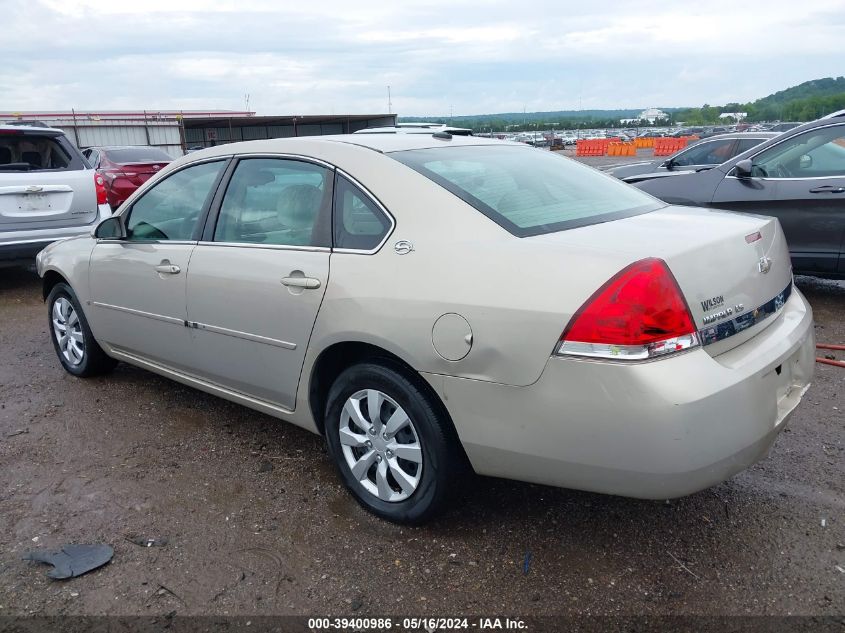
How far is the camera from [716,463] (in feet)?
7.65

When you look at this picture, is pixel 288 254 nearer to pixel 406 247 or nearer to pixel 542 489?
pixel 406 247

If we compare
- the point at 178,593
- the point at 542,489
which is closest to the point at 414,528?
the point at 542,489

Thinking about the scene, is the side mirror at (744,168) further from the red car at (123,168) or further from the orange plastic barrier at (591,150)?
the orange plastic barrier at (591,150)

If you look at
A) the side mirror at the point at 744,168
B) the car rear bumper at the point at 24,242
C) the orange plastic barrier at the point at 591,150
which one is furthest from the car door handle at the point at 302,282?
the orange plastic barrier at the point at 591,150

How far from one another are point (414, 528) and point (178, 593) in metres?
0.95

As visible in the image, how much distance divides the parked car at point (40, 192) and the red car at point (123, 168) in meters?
2.81

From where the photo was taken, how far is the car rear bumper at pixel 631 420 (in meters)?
2.24

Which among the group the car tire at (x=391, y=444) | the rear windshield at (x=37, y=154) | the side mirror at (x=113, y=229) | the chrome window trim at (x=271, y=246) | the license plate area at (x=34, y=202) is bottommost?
the car tire at (x=391, y=444)

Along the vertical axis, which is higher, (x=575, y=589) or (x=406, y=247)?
(x=406, y=247)

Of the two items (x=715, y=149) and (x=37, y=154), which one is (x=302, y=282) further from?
(x=715, y=149)

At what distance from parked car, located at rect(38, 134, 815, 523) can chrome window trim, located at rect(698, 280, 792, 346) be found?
11 mm

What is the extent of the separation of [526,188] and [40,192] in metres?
6.14

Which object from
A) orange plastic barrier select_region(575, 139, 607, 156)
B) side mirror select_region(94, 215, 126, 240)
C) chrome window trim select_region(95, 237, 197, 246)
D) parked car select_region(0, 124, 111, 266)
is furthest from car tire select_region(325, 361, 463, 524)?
orange plastic barrier select_region(575, 139, 607, 156)

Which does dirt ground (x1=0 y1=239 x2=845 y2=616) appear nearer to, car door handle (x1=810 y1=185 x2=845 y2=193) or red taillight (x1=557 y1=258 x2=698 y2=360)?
red taillight (x1=557 y1=258 x2=698 y2=360)
